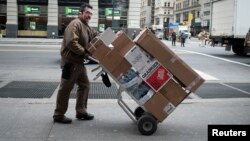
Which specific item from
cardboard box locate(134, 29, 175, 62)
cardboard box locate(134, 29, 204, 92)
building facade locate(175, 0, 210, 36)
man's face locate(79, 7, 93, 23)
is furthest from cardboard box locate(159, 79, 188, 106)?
building facade locate(175, 0, 210, 36)

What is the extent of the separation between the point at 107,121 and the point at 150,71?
1.34 m

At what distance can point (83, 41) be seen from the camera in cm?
682

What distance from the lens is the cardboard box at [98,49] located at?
6496 millimetres

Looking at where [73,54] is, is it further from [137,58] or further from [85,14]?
[137,58]

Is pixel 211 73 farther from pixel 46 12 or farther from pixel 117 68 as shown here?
pixel 46 12

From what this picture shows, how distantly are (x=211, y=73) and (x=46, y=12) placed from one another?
29531mm

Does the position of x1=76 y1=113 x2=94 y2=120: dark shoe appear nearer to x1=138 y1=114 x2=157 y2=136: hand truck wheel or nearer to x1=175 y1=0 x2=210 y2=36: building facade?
x1=138 y1=114 x2=157 y2=136: hand truck wheel

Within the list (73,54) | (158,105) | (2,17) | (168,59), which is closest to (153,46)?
(168,59)

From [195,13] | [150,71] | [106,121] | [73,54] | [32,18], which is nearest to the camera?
[150,71]

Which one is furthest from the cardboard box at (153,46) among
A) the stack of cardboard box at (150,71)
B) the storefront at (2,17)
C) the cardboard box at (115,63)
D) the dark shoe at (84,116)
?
the storefront at (2,17)

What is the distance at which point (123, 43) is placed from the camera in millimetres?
6441

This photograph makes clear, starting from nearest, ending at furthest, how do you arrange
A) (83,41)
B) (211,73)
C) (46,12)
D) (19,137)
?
1. (19,137)
2. (83,41)
3. (211,73)
4. (46,12)

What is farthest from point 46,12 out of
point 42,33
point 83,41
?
point 83,41

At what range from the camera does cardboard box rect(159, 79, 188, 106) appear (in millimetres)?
6441
